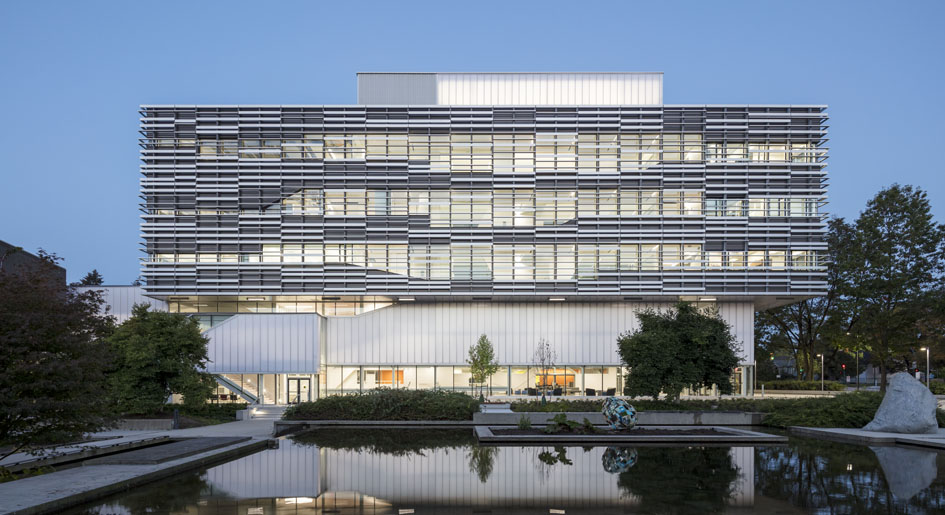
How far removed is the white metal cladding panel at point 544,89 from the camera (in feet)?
174

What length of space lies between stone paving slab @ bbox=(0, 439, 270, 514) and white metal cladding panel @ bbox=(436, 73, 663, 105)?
122ft

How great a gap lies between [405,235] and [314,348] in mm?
10382

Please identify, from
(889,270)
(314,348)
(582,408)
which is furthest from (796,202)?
(314,348)

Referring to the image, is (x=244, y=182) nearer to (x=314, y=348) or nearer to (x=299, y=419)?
(x=314, y=348)

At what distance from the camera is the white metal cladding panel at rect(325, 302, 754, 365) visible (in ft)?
170

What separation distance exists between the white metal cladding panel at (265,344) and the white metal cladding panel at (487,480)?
2600 centimetres

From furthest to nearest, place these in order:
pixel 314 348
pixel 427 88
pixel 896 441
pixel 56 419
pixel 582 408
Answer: pixel 427 88 → pixel 314 348 → pixel 582 408 → pixel 896 441 → pixel 56 419

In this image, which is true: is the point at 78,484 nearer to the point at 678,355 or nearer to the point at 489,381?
the point at 678,355

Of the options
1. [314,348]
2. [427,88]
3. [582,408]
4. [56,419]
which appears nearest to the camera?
[56,419]

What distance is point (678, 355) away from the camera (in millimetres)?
35625

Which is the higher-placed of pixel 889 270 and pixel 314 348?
pixel 889 270

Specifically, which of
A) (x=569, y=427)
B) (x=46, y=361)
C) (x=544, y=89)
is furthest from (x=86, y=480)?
(x=544, y=89)

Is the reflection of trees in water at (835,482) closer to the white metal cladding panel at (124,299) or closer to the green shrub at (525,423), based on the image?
the green shrub at (525,423)

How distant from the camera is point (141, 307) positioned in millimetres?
36656
